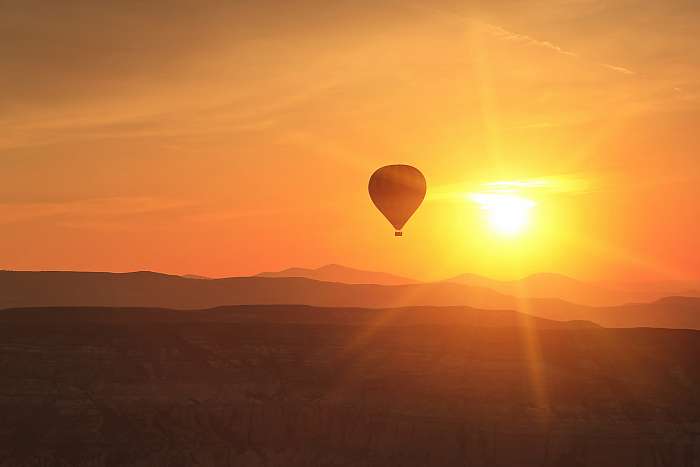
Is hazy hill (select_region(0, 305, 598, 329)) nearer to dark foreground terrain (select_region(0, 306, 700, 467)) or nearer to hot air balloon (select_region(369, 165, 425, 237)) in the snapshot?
dark foreground terrain (select_region(0, 306, 700, 467))

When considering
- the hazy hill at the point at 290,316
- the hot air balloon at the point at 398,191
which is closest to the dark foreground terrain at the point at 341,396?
the hazy hill at the point at 290,316

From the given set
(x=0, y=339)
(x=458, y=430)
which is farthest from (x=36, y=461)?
(x=458, y=430)

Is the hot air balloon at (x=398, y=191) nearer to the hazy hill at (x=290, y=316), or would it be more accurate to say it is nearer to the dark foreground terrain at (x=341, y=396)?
the dark foreground terrain at (x=341, y=396)

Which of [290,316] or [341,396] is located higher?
[290,316]

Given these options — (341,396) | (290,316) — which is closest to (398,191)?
(341,396)

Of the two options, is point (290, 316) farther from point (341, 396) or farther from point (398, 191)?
point (398, 191)

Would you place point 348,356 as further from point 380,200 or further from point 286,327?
point 380,200

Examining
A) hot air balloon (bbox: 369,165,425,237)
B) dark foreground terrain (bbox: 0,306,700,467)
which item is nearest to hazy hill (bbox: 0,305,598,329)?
dark foreground terrain (bbox: 0,306,700,467)
